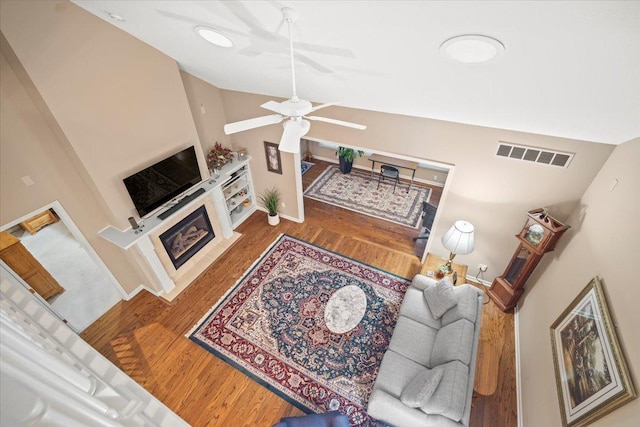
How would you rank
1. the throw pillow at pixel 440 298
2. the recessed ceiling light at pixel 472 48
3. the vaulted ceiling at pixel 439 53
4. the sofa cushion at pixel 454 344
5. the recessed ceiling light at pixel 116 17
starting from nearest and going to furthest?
the vaulted ceiling at pixel 439 53
the recessed ceiling light at pixel 472 48
the recessed ceiling light at pixel 116 17
the sofa cushion at pixel 454 344
the throw pillow at pixel 440 298

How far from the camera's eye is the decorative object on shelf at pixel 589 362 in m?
1.86

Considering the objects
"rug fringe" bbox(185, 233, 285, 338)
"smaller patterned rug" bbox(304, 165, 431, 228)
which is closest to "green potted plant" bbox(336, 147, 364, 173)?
"smaller patterned rug" bbox(304, 165, 431, 228)

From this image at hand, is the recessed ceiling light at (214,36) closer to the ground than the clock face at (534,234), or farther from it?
farther from it

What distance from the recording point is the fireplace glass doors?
4.40 metres

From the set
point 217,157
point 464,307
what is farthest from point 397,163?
point 464,307

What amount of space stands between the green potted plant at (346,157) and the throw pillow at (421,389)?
5.47m

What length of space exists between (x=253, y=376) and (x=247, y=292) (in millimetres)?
1278

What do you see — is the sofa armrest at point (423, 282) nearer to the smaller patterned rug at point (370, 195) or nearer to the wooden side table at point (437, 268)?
the wooden side table at point (437, 268)

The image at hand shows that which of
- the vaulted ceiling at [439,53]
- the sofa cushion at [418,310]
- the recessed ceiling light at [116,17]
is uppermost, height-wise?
the recessed ceiling light at [116,17]

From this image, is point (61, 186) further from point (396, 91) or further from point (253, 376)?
point (396, 91)

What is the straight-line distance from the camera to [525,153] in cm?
340

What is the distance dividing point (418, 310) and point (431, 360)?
0.65 meters

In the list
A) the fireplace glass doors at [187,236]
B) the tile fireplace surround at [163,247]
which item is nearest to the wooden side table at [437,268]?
the tile fireplace surround at [163,247]

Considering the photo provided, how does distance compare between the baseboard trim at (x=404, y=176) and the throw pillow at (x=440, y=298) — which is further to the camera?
A: the baseboard trim at (x=404, y=176)
